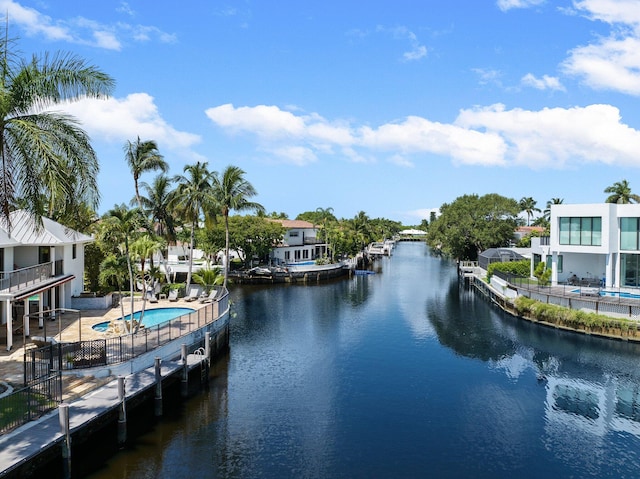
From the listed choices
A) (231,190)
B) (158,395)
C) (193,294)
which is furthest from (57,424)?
(231,190)

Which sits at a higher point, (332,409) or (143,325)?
(143,325)

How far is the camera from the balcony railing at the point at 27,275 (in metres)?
24.4

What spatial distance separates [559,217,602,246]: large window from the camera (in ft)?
149

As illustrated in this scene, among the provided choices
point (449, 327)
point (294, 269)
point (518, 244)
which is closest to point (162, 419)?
point (449, 327)

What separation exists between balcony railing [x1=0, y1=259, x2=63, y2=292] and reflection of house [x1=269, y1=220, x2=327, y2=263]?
47932mm

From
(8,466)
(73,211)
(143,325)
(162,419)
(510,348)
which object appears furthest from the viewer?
(510,348)

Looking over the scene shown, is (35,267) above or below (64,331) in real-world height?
above

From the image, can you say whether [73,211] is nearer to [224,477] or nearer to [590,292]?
[224,477]

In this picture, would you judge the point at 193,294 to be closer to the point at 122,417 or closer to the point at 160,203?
the point at 160,203

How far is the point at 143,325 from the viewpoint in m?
31.1

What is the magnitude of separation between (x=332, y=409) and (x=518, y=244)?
79.2 m

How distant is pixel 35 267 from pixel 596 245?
45075mm

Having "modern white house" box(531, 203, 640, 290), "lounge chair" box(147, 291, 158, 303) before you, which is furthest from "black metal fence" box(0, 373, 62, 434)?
"modern white house" box(531, 203, 640, 290)

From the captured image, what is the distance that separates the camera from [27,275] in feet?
87.8
